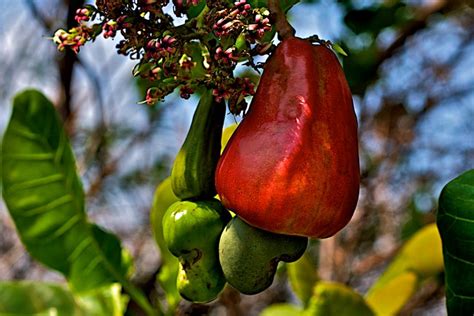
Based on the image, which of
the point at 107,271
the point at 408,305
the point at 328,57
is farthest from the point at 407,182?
the point at 328,57

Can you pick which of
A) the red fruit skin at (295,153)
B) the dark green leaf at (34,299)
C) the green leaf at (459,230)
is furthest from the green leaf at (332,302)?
the red fruit skin at (295,153)

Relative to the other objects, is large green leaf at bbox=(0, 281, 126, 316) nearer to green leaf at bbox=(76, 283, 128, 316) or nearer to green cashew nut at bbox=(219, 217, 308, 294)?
green leaf at bbox=(76, 283, 128, 316)

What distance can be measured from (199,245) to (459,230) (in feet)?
1.02

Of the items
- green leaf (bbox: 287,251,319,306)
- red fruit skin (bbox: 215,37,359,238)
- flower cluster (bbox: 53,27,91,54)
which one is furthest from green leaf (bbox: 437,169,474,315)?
green leaf (bbox: 287,251,319,306)

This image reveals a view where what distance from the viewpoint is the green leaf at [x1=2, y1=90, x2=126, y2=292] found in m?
1.21

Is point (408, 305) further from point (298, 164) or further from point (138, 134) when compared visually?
point (298, 164)

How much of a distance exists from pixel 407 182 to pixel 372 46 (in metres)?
1.15

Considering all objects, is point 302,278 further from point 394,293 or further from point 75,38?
point 75,38

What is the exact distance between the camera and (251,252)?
66 cm

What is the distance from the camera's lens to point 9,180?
3.95 feet

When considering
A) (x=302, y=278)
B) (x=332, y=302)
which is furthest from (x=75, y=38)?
(x=302, y=278)

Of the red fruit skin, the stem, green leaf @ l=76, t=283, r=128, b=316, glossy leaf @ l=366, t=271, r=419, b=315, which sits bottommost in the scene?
glossy leaf @ l=366, t=271, r=419, b=315

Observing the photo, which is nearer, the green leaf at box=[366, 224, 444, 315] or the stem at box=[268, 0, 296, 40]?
the stem at box=[268, 0, 296, 40]

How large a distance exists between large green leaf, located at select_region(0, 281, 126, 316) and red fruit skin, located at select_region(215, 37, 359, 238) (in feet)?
2.02
